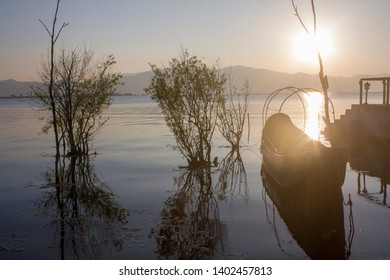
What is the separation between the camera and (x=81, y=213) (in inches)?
525

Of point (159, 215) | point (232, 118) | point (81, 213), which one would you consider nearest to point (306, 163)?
point (159, 215)

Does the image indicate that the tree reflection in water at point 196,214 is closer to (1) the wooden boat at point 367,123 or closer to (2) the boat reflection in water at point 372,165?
(2) the boat reflection in water at point 372,165

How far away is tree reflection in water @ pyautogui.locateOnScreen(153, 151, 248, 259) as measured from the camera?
33.1ft

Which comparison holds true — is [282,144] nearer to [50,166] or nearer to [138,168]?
[138,168]

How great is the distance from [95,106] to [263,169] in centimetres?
1020

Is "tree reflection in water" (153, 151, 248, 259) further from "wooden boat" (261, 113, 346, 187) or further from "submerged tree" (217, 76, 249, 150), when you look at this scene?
"submerged tree" (217, 76, 249, 150)

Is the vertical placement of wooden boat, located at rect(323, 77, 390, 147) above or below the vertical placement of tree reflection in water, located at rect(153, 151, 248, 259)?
above

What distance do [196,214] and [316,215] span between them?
11.2ft

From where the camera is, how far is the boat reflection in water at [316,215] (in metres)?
10.1

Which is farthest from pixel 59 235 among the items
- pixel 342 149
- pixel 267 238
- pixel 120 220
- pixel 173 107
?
pixel 173 107

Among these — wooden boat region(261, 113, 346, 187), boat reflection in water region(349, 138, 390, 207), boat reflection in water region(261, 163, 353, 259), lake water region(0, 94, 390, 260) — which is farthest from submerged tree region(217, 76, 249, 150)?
boat reflection in water region(261, 163, 353, 259)

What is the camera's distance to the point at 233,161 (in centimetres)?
2361

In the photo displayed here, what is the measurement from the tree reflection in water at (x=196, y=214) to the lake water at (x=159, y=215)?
25 mm

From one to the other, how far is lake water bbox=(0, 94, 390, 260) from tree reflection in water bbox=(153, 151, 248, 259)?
0.08 ft
